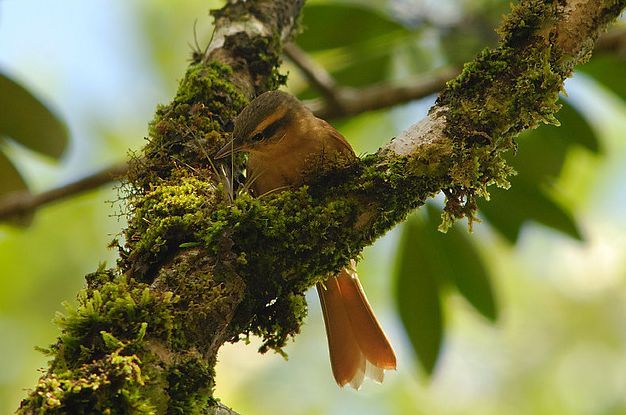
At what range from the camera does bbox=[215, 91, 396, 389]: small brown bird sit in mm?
3264

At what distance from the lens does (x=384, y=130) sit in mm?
5855

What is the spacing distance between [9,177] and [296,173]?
1.77 metres

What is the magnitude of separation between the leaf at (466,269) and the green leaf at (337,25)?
4.25 ft

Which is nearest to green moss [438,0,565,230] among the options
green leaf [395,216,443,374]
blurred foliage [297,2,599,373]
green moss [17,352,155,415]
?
green moss [17,352,155,415]

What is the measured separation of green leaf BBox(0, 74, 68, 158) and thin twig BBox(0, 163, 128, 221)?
0.90ft

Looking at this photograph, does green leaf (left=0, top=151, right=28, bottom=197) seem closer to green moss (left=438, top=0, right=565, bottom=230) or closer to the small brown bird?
the small brown bird

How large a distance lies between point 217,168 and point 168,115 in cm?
28

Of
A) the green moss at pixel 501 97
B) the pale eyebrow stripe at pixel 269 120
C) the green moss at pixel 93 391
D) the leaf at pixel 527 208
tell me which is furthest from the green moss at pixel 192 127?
the leaf at pixel 527 208

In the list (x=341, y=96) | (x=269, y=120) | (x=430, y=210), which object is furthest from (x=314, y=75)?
(x=269, y=120)

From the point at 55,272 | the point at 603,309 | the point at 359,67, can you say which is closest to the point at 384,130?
the point at 359,67

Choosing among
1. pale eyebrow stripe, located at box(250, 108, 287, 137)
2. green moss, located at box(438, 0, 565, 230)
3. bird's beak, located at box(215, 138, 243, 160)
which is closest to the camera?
green moss, located at box(438, 0, 565, 230)

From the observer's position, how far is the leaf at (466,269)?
4320mm

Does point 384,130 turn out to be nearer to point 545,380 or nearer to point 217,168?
point 217,168

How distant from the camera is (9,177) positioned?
414cm
